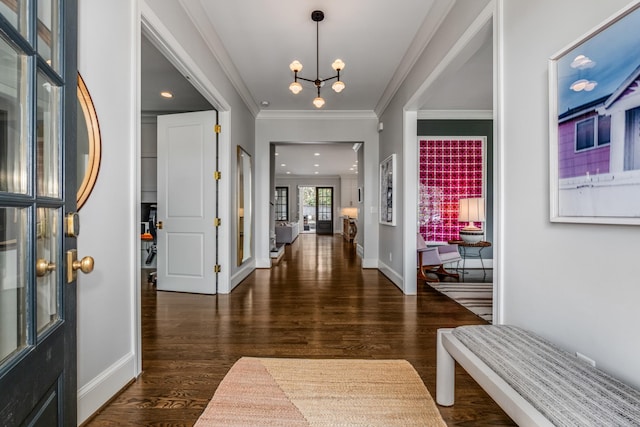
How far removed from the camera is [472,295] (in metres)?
3.79

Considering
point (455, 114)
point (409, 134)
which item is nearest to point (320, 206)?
point (455, 114)

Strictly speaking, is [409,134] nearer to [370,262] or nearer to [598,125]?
[370,262]

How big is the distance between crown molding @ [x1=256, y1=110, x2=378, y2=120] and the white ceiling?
0.55 feet

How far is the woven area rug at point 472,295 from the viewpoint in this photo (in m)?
3.18

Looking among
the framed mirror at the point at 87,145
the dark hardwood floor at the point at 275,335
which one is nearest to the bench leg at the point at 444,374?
the dark hardwood floor at the point at 275,335

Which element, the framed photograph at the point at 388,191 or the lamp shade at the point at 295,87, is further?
the framed photograph at the point at 388,191

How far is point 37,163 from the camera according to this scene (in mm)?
801

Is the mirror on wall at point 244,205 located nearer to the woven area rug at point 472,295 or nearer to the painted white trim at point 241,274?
the painted white trim at point 241,274

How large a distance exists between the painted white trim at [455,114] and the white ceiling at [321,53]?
0.13 m

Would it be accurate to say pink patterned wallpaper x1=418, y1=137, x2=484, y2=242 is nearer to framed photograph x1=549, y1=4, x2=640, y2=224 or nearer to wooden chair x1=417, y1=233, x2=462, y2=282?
wooden chair x1=417, y1=233, x2=462, y2=282

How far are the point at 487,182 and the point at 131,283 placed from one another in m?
5.64

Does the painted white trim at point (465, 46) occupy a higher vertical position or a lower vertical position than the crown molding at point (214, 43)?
lower

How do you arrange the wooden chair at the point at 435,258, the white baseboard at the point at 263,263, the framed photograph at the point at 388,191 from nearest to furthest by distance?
the framed photograph at the point at 388,191 → the wooden chair at the point at 435,258 → the white baseboard at the point at 263,263

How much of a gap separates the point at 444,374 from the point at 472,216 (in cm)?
377
